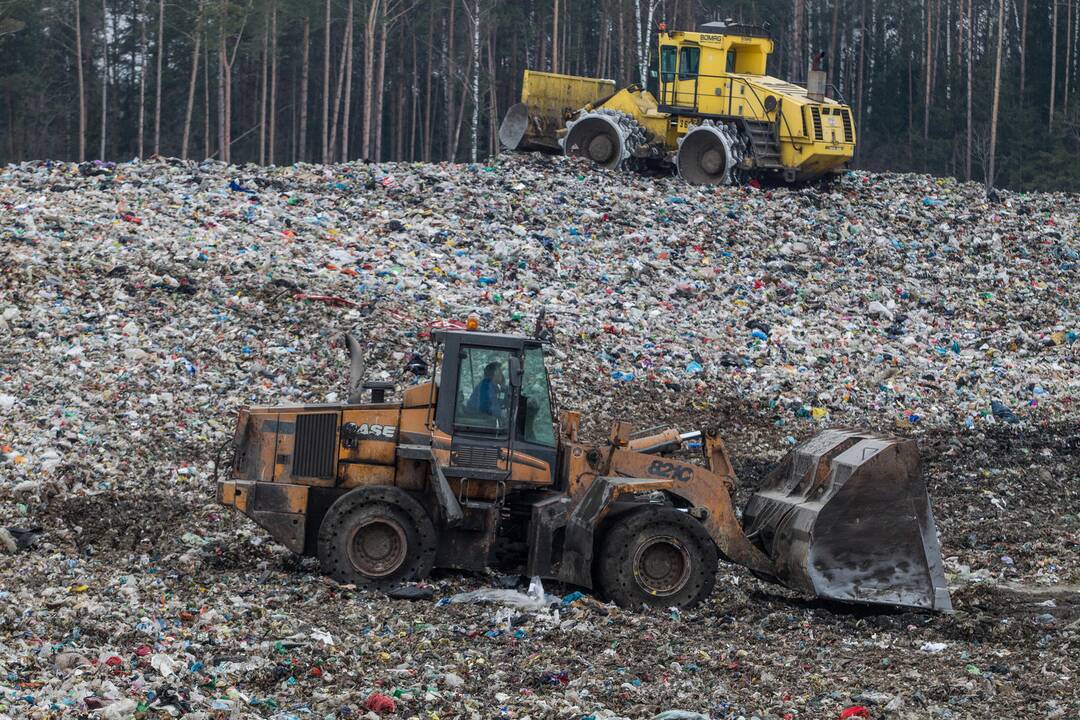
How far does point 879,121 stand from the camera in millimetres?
45188

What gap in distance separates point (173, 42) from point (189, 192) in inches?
1037

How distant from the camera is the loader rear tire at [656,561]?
313 inches

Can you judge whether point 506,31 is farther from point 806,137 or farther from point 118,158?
point 806,137

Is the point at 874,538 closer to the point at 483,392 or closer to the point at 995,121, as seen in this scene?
the point at 483,392

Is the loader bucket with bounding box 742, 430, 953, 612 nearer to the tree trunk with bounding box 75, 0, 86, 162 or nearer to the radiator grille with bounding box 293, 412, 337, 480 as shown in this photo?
the radiator grille with bounding box 293, 412, 337, 480

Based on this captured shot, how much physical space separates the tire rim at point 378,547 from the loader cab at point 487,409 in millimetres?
473

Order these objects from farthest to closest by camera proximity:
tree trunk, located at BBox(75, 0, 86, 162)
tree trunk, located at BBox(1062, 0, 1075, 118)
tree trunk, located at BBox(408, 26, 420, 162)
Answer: tree trunk, located at BBox(408, 26, 420, 162) → tree trunk, located at BBox(1062, 0, 1075, 118) → tree trunk, located at BBox(75, 0, 86, 162)

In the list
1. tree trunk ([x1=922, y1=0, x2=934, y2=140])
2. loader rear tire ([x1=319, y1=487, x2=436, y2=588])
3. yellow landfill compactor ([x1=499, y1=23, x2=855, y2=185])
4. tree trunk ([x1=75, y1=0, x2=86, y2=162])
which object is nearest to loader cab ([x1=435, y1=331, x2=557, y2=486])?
loader rear tire ([x1=319, y1=487, x2=436, y2=588])

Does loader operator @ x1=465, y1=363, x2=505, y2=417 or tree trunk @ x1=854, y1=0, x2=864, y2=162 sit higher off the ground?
tree trunk @ x1=854, y1=0, x2=864, y2=162

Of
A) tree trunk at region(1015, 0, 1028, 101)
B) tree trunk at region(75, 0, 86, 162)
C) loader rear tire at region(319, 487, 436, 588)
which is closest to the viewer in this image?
loader rear tire at region(319, 487, 436, 588)

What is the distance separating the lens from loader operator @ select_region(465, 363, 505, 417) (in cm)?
825

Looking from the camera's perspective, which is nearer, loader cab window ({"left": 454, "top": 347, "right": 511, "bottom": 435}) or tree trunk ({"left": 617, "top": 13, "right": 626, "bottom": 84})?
loader cab window ({"left": 454, "top": 347, "right": 511, "bottom": 435})

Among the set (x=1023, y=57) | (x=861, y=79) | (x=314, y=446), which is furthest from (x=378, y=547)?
(x=861, y=79)

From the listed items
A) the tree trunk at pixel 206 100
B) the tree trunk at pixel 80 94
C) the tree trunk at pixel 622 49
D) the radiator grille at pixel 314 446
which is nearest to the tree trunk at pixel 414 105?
the tree trunk at pixel 206 100
